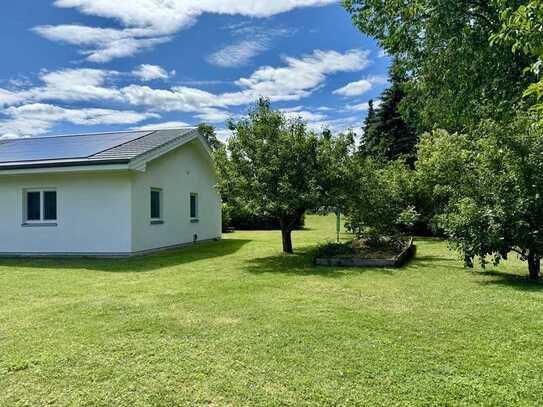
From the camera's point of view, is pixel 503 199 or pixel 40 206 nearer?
pixel 503 199

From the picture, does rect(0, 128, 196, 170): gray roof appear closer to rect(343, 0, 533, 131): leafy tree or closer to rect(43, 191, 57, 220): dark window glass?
rect(43, 191, 57, 220): dark window glass

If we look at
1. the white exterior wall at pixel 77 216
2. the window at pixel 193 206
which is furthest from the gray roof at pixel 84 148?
the window at pixel 193 206

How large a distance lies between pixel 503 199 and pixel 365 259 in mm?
3625

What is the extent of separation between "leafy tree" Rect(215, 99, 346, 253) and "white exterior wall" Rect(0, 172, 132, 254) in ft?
11.2

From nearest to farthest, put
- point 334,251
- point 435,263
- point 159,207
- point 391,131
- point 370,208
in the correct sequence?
1. point 435,263
2. point 334,251
3. point 370,208
4. point 159,207
5. point 391,131

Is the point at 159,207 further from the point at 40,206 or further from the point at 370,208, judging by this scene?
the point at 370,208

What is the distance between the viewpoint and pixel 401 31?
376 inches

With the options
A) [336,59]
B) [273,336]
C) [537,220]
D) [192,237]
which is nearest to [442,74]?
[537,220]

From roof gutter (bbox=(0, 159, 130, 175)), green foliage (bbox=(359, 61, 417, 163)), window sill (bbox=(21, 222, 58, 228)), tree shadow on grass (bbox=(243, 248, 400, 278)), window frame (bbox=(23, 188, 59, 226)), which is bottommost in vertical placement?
tree shadow on grass (bbox=(243, 248, 400, 278))

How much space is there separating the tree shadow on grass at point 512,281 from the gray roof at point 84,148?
990 centimetres

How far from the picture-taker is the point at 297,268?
35.0ft

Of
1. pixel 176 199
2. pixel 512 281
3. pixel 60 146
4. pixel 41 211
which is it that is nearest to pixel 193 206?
pixel 176 199

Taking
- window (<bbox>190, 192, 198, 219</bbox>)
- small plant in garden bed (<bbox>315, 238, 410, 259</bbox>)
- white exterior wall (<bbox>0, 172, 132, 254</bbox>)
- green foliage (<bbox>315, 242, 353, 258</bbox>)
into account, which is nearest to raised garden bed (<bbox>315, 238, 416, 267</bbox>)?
small plant in garden bed (<bbox>315, 238, 410, 259</bbox>)

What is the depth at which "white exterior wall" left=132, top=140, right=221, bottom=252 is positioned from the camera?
1357 centimetres
